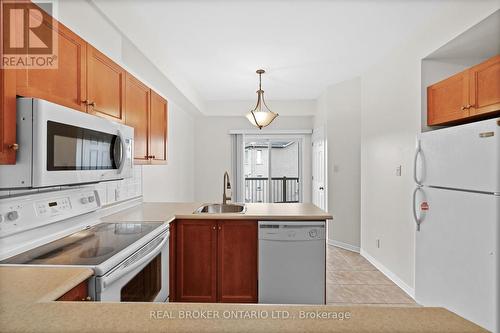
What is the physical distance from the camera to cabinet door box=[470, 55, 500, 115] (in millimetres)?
1957

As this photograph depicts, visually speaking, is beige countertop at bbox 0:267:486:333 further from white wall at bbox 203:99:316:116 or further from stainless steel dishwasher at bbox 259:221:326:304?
white wall at bbox 203:99:316:116

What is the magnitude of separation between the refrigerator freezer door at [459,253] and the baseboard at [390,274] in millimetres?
295

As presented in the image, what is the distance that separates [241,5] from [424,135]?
6.25ft

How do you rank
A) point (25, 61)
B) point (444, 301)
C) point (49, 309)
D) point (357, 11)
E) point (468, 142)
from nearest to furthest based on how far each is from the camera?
point (49, 309) → point (25, 61) → point (468, 142) → point (444, 301) → point (357, 11)

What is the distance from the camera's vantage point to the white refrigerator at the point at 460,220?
1722 millimetres

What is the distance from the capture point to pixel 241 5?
7.34 feet

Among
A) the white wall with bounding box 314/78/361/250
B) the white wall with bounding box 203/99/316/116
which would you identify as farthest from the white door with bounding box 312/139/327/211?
the white wall with bounding box 203/99/316/116

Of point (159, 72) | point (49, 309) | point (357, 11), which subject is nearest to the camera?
point (49, 309)

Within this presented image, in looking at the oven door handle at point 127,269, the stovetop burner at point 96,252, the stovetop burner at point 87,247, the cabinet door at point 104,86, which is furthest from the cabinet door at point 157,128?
the stovetop burner at point 96,252

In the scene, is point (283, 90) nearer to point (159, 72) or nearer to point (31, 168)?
point (159, 72)

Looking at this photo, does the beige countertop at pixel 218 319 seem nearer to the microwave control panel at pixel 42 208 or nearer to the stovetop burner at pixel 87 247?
the stovetop burner at pixel 87 247

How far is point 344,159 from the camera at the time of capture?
173 inches


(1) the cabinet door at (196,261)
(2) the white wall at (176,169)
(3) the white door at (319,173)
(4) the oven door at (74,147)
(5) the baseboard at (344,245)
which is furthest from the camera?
(3) the white door at (319,173)

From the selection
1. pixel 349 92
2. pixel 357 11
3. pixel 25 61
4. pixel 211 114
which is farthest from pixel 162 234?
pixel 211 114
